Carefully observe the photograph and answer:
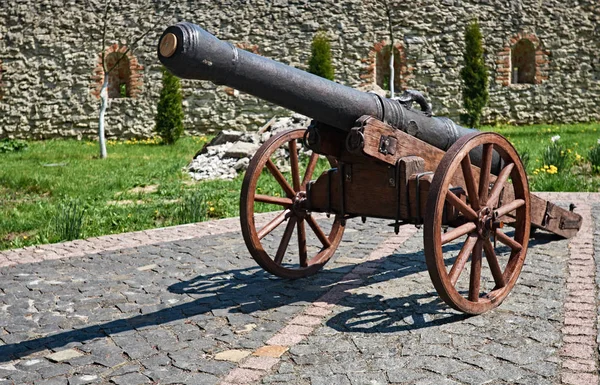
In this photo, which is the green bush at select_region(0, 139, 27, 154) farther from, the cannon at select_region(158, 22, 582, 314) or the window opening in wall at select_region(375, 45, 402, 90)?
the cannon at select_region(158, 22, 582, 314)

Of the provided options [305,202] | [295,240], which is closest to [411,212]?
[305,202]

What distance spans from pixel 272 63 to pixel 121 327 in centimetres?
163

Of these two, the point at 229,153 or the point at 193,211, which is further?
the point at 229,153

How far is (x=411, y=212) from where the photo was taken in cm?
407

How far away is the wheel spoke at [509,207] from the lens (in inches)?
160

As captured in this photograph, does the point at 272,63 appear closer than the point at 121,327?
Yes

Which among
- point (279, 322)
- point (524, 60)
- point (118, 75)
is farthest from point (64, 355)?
point (524, 60)

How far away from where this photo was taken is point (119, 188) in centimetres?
929

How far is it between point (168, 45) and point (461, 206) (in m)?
1.76

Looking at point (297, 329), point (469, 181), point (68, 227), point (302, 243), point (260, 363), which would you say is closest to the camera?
point (260, 363)

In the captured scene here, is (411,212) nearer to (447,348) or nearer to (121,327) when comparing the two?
(447,348)

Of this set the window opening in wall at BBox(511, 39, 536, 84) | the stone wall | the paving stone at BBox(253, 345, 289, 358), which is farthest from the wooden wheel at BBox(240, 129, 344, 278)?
the window opening in wall at BBox(511, 39, 536, 84)

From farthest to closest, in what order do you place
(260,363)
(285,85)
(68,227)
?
1. (68,227)
2. (285,85)
3. (260,363)

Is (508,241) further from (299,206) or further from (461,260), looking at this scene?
(299,206)
